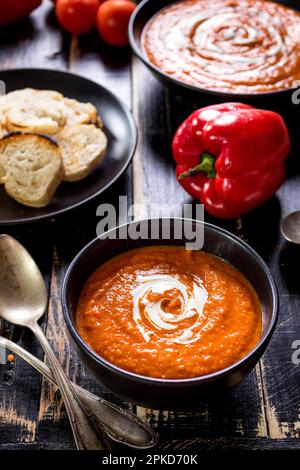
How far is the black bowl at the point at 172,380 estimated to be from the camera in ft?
5.63

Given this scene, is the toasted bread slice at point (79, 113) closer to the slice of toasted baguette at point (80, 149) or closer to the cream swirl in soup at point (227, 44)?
the slice of toasted baguette at point (80, 149)

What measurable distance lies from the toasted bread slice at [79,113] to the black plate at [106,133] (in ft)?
0.29

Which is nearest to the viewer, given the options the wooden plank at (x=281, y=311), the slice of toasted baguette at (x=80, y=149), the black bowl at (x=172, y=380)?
the black bowl at (x=172, y=380)

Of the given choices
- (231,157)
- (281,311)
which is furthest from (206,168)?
(281,311)

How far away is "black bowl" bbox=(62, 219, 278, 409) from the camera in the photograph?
5.63 ft

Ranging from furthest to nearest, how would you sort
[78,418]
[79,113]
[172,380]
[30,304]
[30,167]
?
[79,113], [30,167], [30,304], [78,418], [172,380]

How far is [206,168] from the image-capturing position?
250cm

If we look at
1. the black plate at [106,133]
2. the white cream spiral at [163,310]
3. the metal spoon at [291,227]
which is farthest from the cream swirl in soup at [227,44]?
the white cream spiral at [163,310]

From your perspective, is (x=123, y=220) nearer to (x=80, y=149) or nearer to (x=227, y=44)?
(x=80, y=149)

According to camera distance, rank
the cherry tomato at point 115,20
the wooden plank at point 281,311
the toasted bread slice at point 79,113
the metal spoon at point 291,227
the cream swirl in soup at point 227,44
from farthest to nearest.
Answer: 1. the cherry tomato at point 115,20
2. the cream swirl in soup at point 227,44
3. the toasted bread slice at point 79,113
4. the metal spoon at point 291,227
5. the wooden plank at point 281,311

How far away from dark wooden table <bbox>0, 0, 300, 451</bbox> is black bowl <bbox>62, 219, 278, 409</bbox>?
7.2 inches

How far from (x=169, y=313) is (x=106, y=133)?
43.2 inches

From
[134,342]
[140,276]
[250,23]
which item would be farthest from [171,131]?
[134,342]

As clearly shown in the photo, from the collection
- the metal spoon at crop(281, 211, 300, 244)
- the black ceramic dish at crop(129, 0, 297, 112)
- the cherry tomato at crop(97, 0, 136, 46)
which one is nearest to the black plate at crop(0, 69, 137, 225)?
the black ceramic dish at crop(129, 0, 297, 112)
